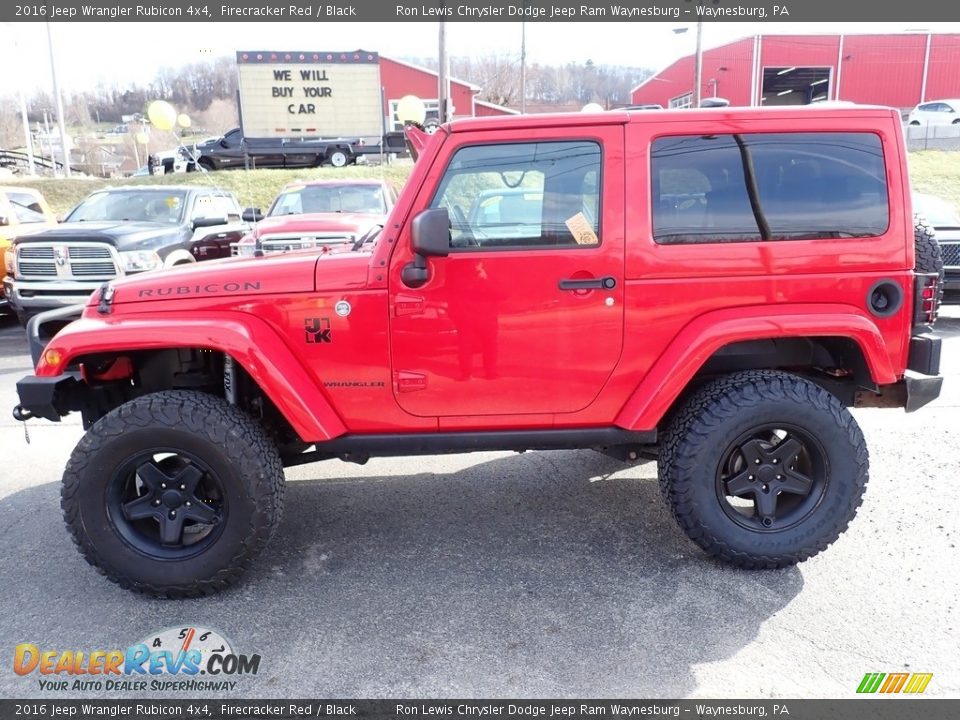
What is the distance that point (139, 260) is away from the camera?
8.19 metres

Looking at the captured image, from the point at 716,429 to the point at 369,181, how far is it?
7.97 m

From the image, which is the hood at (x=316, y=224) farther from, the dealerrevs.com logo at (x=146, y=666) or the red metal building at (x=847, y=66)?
the red metal building at (x=847, y=66)

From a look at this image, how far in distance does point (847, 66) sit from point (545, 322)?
145ft

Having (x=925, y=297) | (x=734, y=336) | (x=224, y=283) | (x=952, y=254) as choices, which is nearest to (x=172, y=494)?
(x=224, y=283)

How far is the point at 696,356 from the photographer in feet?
10.3

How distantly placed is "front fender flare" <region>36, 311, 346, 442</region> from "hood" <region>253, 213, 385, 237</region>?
17.2 ft

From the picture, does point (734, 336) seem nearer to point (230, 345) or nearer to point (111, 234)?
point (230, 345)

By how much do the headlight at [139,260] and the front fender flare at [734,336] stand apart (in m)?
6.85

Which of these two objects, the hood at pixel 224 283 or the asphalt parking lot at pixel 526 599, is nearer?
the asphalt parking lot at pixel 526 599

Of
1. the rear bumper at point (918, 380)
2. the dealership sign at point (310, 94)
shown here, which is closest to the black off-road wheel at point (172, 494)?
the rear bumper at point (918, 380)

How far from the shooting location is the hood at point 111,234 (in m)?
8.09

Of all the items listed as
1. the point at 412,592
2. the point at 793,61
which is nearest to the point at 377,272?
the point at 412,592

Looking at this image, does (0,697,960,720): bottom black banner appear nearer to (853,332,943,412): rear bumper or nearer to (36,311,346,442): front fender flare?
(36,311,346,442): front fender flare

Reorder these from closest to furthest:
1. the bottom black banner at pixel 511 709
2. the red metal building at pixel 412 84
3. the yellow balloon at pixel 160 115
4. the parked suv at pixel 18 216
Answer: the bottom black banner at pixel 511 709
the parked suv at pixel 18 216
the yellow balloon at pixel 160 115
the red metal building at pixel 412 84
